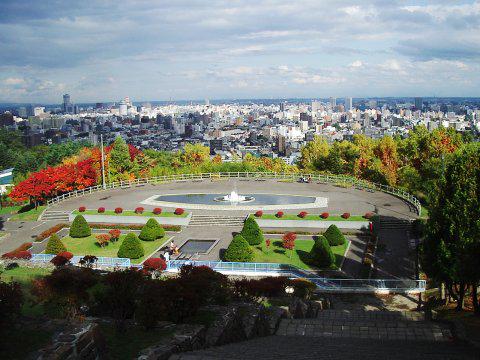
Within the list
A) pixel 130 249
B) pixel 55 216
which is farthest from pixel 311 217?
pixel 55 216

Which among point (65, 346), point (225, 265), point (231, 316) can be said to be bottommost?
point (225, 265)

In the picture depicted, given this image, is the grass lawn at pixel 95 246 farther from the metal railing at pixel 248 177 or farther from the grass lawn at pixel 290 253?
the metal railing at pixel 248 177

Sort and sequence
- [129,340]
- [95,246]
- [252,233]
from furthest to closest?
[95,246] → [252,233] → [129,340]

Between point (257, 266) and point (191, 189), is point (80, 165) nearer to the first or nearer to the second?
point (191, 189)

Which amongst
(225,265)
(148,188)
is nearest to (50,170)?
(148,188)

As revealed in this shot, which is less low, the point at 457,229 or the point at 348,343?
the point at 457,229

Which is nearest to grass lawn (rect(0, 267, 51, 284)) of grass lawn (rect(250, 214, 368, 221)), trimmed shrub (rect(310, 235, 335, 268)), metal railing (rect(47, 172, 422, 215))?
trimmed shrub (rect(310, 235, 335, 268))

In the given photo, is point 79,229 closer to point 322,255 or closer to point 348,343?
point 322,255
